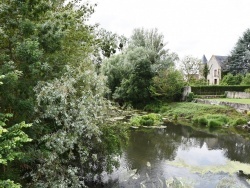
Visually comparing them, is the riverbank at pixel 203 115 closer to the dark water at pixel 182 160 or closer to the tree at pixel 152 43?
the dark water at pixel 182 160

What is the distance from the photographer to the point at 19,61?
8.98 m

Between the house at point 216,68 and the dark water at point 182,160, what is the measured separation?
36838 mm

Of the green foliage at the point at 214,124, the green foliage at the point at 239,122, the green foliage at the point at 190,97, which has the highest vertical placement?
the green foliage at the point at 190,97

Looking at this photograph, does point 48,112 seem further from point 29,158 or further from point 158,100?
point 158,100

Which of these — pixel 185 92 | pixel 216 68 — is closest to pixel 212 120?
pixel 185 92

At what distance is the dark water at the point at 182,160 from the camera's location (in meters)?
13.0

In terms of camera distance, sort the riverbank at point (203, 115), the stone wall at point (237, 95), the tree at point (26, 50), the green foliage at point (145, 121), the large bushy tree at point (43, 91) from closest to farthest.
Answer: the tree at point (26, 50) → the large bushy tree at point (43, 91) → the green foliage at point (145, 121) → the riverbank at point (203, 115) → the stone wall at point (237, 95)

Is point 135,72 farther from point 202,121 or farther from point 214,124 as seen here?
point 214,124

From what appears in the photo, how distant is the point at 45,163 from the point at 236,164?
11.9m

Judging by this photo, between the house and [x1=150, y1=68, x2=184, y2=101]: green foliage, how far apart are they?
23.2 meters

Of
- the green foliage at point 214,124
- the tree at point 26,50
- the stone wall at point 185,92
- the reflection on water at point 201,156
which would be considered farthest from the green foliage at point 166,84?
the tree at point 26,50

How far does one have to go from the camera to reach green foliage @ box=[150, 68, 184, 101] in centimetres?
3778

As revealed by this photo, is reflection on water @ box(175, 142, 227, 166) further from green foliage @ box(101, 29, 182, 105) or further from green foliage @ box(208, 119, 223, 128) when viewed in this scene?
green foliage @ box(101, 29, 182, 105)

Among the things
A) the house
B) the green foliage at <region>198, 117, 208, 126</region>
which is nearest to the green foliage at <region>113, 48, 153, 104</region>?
the green foliage at <region>198, 117, 208, 126</region>
